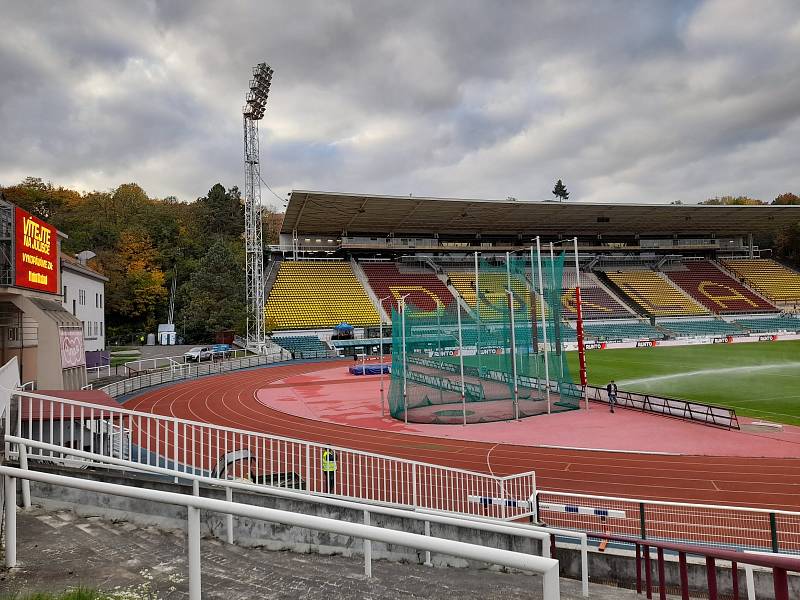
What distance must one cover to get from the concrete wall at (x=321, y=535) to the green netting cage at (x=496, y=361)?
41.8 ft

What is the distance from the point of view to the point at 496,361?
2416 cm

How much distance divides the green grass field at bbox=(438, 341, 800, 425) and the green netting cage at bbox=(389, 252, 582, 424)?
1.58 m

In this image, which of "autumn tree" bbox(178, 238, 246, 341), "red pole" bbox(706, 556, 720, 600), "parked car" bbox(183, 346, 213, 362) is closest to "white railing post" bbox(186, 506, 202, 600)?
"red pole" bbox(706, 556, 720, 600)

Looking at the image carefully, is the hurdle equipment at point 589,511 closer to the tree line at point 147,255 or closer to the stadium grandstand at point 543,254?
the stadium grandstand at point 543,254

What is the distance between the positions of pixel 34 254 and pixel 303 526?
18653mm

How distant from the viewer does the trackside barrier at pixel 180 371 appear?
2755cm

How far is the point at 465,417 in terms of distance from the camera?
20547mm

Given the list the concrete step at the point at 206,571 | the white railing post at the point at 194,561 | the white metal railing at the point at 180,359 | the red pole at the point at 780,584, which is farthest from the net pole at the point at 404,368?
the white metal railing at the point at 180,359

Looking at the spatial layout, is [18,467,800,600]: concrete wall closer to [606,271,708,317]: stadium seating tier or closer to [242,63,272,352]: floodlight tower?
[242,63,272,352]: floodlight tower

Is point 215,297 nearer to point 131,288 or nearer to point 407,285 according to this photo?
point 131,288

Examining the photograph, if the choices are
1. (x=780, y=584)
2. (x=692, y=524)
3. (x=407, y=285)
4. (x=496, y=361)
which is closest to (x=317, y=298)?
(x=407, y=285)

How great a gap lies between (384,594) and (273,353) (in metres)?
42.6

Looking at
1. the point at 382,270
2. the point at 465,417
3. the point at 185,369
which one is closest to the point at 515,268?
the point at 465,417

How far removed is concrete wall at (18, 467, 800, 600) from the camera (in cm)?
505
